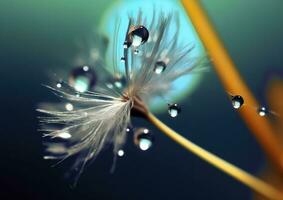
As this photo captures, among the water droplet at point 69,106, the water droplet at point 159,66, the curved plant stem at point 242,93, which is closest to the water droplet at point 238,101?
the curved plant stem at point 242,93

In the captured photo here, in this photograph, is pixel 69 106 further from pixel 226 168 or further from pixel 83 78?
pixel 226 168

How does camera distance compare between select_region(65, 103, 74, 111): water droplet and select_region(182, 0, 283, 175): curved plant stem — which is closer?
select_region(182, 0, 283, 175): curved plant stem

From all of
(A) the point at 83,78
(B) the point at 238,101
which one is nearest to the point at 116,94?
(A) the point at 83,78

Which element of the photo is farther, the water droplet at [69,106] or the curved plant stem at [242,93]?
the water droplet at [69,106]

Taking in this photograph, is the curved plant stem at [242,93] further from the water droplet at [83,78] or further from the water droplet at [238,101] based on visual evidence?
the water droplet at [83,78]

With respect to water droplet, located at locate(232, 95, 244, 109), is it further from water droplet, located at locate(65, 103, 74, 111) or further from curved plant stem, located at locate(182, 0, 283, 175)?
water droplet, located at locate(65, 103, 74, 111)

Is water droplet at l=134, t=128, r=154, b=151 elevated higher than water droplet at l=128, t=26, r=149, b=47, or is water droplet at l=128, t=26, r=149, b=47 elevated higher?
water droplet at l=128, t=26, r=149, b=47

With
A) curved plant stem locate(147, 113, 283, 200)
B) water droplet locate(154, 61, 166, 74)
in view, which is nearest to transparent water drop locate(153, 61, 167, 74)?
water droplet locate(154, 61, 166, 74)
